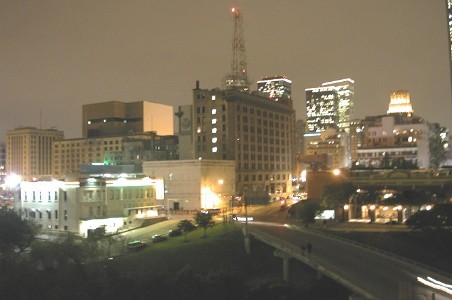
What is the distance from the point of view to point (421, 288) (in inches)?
1142

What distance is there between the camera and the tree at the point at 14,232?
53.7m

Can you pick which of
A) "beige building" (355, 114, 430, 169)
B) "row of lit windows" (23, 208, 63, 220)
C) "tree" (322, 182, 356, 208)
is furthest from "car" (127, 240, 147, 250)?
"beige building" (355, 114, 430, 169)

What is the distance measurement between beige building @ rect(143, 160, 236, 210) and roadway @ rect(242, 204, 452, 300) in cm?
3014

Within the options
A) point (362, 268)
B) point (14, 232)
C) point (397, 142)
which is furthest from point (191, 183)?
point (397, 142)

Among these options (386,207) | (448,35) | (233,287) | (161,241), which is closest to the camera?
(233,287)

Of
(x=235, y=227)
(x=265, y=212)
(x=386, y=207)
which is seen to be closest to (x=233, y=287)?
(x=235, y=227)

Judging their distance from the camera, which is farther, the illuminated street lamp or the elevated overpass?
the illuminated street lamp

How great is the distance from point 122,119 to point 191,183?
7704 centimetres

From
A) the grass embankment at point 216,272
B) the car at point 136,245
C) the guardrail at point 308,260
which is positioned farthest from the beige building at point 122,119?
the guardrail at point 308,260

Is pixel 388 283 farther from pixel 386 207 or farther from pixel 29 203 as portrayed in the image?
pixel 29 203

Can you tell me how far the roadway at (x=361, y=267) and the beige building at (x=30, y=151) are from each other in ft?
474

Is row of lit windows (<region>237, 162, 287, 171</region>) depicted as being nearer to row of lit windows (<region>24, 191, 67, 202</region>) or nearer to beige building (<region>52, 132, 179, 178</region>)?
beige building (<region>52, 132, 179, 178</region>)

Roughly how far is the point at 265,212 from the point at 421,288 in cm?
3922

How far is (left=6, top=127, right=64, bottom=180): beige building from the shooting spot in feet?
583
